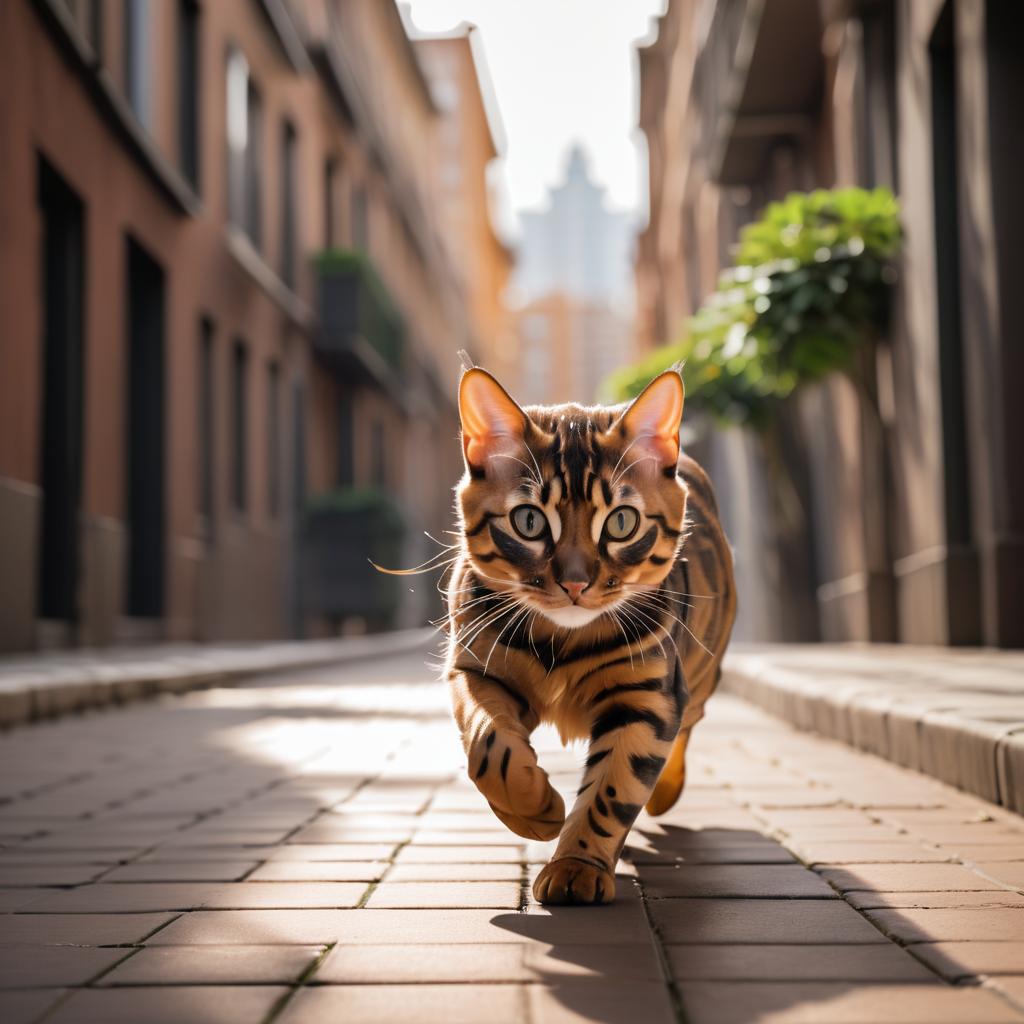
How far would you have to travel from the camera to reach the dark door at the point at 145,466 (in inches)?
643

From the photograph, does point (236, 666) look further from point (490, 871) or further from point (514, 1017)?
point (514, 1017)

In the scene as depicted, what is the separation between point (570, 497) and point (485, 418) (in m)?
0.32

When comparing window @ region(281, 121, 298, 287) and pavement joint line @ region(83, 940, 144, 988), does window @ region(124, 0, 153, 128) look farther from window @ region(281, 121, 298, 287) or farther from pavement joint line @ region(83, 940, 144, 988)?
pavement joint line @ region(83, 940, 144, 988)

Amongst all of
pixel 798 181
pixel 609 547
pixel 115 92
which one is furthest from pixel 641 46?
pixel 609 547

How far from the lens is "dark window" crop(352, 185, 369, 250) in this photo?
1188 inches

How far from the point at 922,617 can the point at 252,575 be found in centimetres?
1187

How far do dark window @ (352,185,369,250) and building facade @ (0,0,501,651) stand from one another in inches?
2.6

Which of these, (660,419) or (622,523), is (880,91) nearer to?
(660,419)

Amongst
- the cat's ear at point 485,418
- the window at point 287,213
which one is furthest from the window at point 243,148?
the cat's ear at point 485,418

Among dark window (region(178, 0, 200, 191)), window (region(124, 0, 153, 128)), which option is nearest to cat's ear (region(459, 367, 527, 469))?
window (region(124, 0, 153, 128))

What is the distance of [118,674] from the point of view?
386 inches

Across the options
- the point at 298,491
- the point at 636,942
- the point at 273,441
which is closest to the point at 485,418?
the point at 636,942

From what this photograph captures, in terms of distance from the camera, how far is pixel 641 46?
3862cm

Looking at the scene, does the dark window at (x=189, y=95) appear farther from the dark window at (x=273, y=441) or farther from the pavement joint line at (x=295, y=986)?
the pavement joint line at (x=295, y=986)
